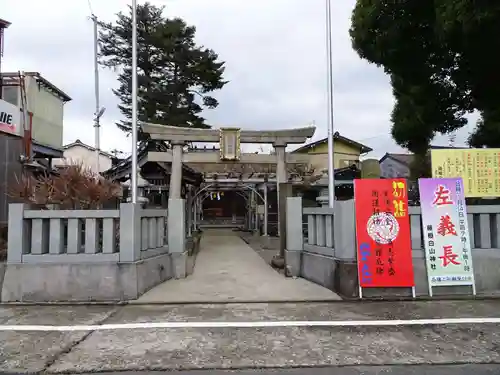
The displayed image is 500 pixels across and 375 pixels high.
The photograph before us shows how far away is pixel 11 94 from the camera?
13242mm

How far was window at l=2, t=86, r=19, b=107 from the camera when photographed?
13.2 metres

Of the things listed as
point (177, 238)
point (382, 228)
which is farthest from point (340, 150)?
point (382, 228)

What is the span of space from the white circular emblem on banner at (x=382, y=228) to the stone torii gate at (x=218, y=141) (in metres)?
4.85

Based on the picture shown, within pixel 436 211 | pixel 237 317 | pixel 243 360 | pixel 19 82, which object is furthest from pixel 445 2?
pixel 19 82

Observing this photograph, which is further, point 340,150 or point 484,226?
point 340,150

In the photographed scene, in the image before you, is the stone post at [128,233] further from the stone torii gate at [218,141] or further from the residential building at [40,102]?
the residential building at [40,102]

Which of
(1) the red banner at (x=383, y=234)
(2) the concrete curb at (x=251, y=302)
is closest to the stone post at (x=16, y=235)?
(2) the concrete curb at (x=251, y=302)

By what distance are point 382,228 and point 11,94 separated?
12.0 meters

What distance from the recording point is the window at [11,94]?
1316 centimetres

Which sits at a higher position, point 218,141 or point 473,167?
point 218,141

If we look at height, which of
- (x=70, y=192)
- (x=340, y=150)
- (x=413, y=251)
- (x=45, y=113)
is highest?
(x=340, y=150)

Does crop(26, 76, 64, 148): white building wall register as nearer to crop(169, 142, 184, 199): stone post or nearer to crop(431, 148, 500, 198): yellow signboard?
crop(169, 142, 184, 199): stone post

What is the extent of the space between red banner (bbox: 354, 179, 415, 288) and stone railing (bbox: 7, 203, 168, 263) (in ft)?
12.0

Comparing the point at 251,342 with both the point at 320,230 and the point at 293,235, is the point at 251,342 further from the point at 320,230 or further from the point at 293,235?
the point at 293,235
